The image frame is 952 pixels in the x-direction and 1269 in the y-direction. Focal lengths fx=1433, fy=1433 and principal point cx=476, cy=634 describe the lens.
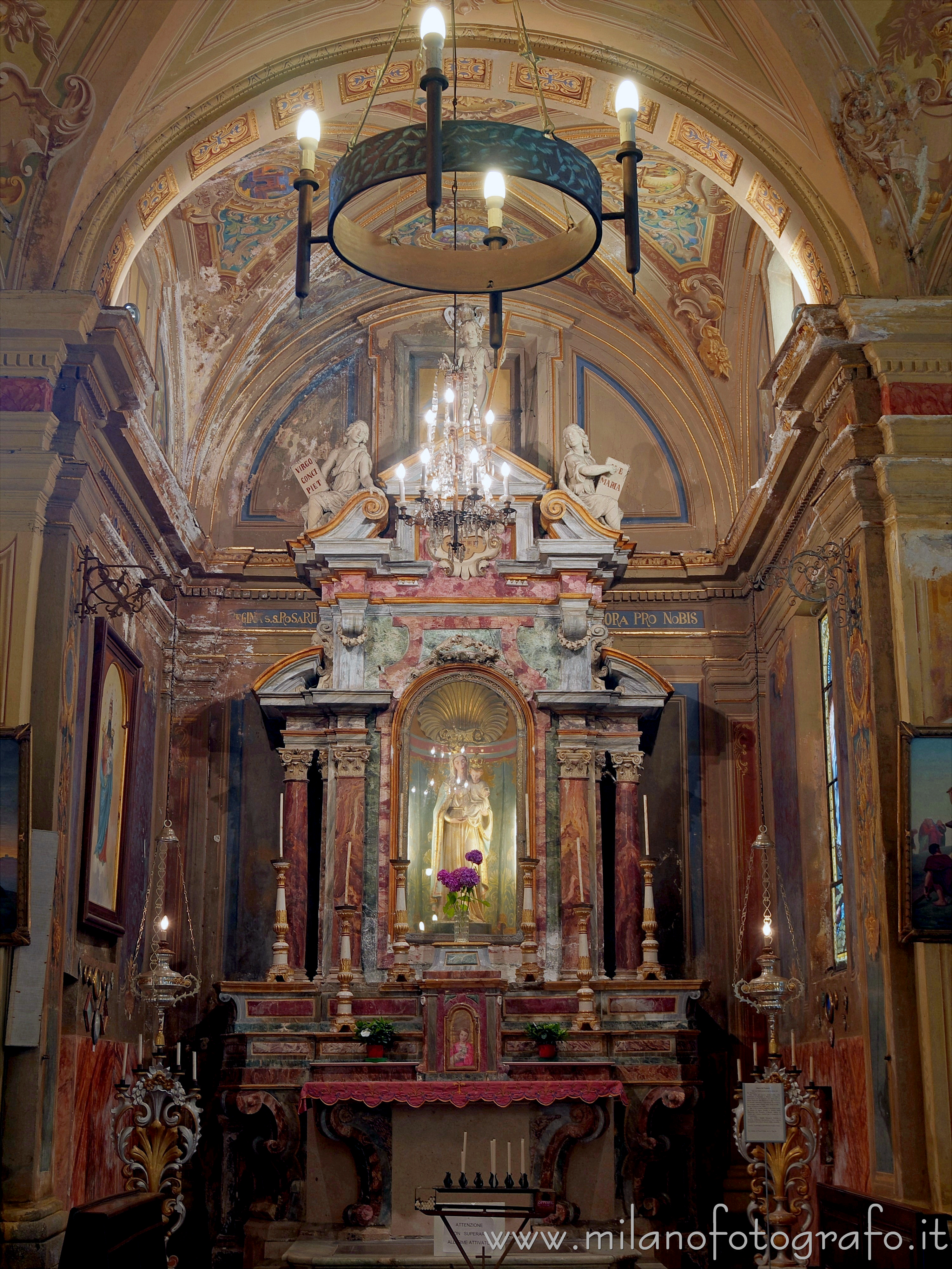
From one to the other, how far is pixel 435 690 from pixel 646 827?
2414 mm

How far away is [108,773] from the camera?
11195mm

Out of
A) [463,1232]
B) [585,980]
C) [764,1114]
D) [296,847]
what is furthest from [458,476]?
[463,1232]

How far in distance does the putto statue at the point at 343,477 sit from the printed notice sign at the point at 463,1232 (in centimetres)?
755

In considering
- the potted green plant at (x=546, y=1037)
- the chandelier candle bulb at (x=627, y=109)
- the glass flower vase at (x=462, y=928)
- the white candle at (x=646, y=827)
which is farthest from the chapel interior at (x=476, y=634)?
the glass flower vase at (x=462, y=928)

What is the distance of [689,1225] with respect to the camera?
11.3 m

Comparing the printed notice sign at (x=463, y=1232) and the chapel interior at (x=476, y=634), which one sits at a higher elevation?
the chapel interior at (x=476, y=634)

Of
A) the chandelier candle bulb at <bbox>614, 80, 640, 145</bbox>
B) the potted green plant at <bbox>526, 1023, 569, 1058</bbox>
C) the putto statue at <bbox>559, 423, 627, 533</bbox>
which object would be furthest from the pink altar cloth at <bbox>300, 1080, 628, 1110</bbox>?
the chandelier candle bulb at <bbox>614, 80, 640, 145</bbox>

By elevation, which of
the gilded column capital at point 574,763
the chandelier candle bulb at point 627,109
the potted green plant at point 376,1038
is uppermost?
the chandelier candle bulb at point 627,109

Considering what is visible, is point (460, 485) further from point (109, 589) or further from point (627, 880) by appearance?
point (627, 880)

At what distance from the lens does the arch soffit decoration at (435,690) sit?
13367 millimetres

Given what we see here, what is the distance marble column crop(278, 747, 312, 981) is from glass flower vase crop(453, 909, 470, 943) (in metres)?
1.47

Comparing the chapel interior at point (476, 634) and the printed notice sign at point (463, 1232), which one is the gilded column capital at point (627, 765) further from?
the printed notice sign at point (463, 1232)

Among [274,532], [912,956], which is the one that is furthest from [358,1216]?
[274,532]

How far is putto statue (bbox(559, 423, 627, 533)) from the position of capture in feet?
47.2
